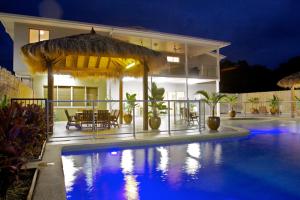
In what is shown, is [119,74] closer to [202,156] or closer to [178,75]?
[178,75]

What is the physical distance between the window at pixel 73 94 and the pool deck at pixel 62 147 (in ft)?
27.5

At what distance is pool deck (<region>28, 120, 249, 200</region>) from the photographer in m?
3.30

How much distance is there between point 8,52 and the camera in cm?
9488

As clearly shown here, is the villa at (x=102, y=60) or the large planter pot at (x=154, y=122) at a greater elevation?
the villa at (x=102, y=60)

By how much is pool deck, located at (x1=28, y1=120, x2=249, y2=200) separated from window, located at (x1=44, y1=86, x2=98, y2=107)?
27.5ft

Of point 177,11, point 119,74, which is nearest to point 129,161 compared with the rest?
point 119,74

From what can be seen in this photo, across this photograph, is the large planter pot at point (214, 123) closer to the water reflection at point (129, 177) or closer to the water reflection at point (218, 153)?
the water reflection at point (218, 153)

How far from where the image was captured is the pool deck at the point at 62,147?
130 inches

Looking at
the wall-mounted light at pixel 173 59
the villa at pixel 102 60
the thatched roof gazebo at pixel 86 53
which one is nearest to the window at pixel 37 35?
the villa at pixel 102 60

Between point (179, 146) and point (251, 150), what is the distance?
2015 mm

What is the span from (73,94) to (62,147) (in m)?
9.33

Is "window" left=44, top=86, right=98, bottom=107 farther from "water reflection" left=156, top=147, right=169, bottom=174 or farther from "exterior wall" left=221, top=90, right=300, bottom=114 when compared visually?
"exterior wall" left=221, top=90, right=300, bottom=114

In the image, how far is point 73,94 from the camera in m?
15.7

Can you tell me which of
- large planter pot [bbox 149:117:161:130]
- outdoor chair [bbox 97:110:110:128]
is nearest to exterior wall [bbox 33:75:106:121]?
outdoor chair [bbox 97:110:110:128]
